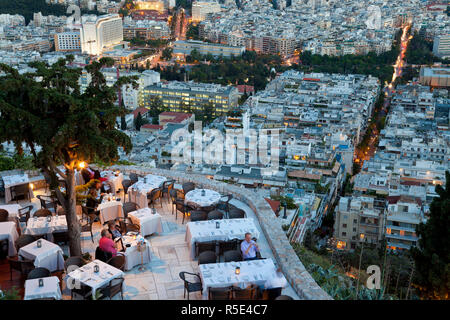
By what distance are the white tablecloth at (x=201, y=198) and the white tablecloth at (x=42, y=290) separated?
6.29 ft

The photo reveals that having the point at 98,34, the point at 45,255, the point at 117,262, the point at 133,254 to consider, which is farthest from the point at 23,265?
the point at 98,34

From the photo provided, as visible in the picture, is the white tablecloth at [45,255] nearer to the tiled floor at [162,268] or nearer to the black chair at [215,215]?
the tiled floor at [162,268]

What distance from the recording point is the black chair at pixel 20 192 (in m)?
5.58

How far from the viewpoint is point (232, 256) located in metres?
4.22

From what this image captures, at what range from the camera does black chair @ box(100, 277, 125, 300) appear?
370 cm

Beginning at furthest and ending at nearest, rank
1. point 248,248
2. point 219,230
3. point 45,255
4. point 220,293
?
point 219,230 < point 248,248 < point 45,255 < point 220,293

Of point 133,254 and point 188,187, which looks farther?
point 188,187

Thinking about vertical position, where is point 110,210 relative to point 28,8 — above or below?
below

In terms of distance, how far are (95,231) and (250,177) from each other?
11.3 m

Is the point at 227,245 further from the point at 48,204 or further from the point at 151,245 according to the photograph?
the point at 48,204

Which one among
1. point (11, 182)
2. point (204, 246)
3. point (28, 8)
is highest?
point (28, 8)

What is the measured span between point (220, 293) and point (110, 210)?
191 cm

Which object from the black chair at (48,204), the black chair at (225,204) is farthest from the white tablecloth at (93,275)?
the black chair at (225,204)
